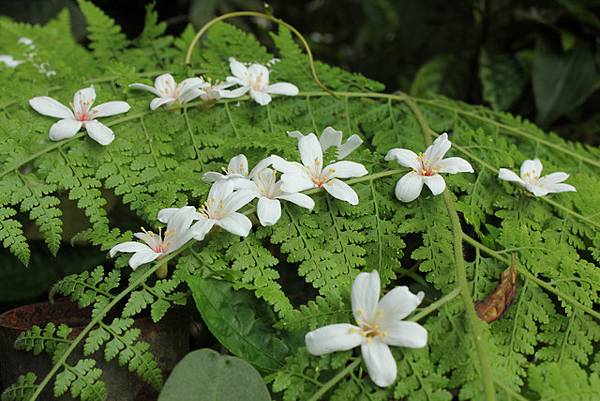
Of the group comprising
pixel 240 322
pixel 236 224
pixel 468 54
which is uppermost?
pixel 236 224

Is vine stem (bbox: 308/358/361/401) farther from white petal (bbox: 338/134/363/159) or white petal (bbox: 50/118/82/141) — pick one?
white petal (bbox: 50/118/82/141)

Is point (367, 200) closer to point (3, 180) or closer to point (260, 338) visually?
point (260, 338)

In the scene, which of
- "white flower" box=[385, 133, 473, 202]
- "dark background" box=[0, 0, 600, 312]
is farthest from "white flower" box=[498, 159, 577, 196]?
"dark background" box=[0, 0, 600, 312]

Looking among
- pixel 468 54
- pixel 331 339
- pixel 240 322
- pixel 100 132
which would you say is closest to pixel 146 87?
pixel 100 132

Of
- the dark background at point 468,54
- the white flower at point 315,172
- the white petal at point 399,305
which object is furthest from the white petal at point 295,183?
the dark background at point 468,54

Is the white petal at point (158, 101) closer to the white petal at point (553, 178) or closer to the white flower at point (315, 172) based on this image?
the white flower at point (315, 172)

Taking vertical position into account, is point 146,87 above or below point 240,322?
above

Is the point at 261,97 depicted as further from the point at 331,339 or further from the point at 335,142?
the point at 331,339
